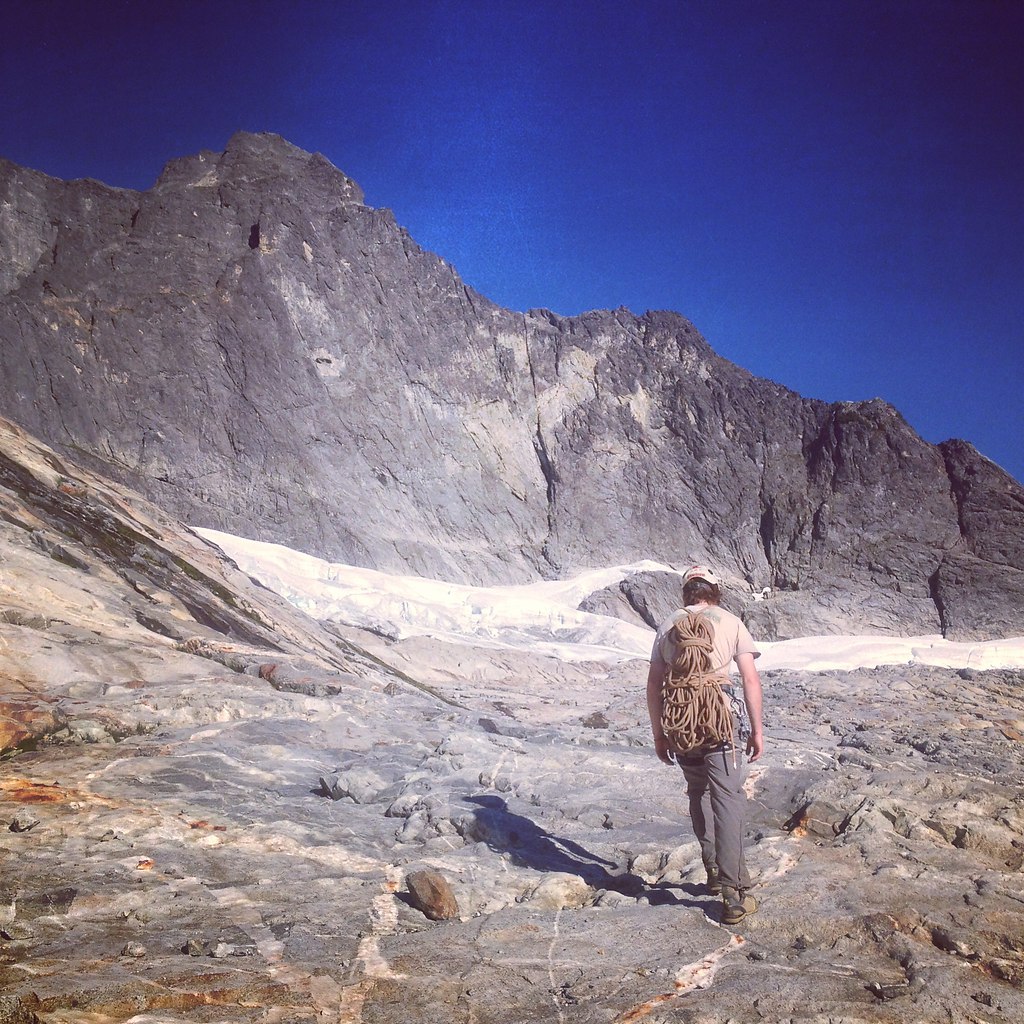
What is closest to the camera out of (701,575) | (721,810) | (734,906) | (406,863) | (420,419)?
(734,906)

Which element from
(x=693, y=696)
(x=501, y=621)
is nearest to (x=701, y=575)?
(x=693, y=696)

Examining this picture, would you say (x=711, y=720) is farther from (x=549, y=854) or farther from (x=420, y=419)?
(x=420, y=419)

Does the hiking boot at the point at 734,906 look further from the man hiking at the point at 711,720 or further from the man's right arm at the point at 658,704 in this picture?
the man's right arm at the point at 658,704

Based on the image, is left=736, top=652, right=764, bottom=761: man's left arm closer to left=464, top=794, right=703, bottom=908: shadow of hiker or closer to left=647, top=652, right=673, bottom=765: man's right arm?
left=647, top=652, right=673, bottom=765: man's right arm

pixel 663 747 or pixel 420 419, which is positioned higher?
pixel 420 419

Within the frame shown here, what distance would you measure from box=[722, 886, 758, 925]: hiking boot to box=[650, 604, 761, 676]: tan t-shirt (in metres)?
1.23

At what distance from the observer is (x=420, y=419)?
5469 cm

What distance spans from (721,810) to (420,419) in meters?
51.4

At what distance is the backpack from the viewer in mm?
4590

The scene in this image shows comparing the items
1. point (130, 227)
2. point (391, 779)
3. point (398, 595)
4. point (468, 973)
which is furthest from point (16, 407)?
point (468, 973)

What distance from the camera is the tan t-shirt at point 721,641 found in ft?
15.5

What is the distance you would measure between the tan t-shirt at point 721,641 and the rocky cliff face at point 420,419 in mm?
42883

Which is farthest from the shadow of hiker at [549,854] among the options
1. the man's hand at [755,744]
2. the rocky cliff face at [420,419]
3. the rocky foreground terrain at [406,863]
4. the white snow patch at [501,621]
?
the rocky cliff face at [420,419]

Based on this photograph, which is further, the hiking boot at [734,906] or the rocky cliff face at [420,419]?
the rocky cliff face at [420,419]
